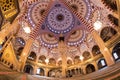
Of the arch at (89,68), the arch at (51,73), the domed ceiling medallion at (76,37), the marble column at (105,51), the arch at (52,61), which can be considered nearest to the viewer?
the marble column at (105,51)

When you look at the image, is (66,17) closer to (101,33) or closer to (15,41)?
(101,33)

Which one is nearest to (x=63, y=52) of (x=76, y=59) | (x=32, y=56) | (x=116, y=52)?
(x=76, y=59)

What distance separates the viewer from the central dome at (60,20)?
21472 millimetres

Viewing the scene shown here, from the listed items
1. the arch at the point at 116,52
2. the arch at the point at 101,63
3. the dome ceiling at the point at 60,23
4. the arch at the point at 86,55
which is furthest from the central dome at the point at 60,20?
the arch at the point at 116,52

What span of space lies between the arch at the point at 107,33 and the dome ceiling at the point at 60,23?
1.44 meters

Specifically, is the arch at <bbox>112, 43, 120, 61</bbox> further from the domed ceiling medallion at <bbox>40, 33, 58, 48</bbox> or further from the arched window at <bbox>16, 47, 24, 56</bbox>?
the arched window at <bbox>16, 47, 24, 56</bbox>

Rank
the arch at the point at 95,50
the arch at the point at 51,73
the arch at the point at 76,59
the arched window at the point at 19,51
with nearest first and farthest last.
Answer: the arched window at the point at 19,51 < the arch at the point at 95,50 < the arch at the point at 51,73 < the arch at the point at 76,59

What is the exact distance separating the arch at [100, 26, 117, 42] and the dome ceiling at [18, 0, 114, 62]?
1.44m

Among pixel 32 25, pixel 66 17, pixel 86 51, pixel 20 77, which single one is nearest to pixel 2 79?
pixel 20 77

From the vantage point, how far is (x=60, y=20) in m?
22.1

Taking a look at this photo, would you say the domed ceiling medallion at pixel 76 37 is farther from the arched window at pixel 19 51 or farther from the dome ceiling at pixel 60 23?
the arched window at pixel 19 51

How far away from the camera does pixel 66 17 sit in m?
21.9

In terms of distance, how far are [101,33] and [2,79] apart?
1140 centimetres

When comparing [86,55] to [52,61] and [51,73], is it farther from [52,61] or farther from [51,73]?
[51,73]
